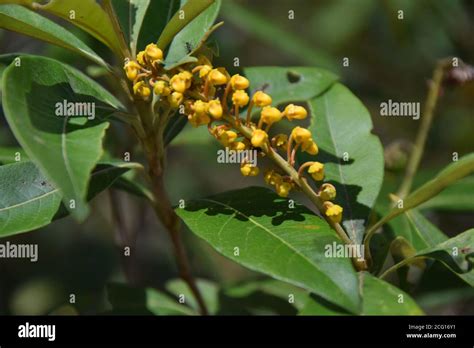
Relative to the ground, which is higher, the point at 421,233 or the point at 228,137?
the point at 228,137

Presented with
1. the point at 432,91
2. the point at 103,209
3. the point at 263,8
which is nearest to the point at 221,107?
the point at 432,91

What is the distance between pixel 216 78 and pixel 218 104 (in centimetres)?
6

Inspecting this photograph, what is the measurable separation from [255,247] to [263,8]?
146 inches

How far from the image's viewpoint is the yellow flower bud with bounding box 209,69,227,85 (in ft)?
5.32

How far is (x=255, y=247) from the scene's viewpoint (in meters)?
1.58

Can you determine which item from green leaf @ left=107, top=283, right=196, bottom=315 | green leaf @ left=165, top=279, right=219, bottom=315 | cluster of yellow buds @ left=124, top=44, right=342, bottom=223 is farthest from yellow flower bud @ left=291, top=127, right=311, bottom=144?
green leaf @ left=165, top=279, right=219, bottom=315

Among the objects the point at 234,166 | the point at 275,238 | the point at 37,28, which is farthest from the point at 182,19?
the point at 234,166

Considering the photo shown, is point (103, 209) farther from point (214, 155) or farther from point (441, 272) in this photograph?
point (441, 272)

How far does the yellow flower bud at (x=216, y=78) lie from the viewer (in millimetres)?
1623

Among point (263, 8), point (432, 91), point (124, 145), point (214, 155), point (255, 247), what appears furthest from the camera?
point (263, 8)

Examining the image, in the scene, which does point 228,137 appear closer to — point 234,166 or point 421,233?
point 421,233

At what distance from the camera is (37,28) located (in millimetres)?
1706

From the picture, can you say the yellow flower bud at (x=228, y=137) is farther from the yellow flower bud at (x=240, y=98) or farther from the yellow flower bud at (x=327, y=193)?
the yellow flower bud at (x=327, y=193)

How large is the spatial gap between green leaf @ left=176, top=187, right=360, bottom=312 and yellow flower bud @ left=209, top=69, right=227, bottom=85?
0.31 meters
